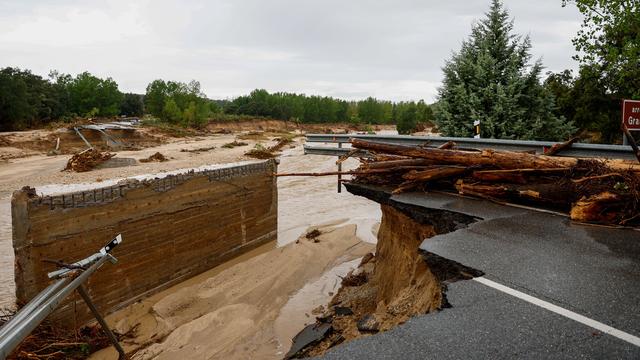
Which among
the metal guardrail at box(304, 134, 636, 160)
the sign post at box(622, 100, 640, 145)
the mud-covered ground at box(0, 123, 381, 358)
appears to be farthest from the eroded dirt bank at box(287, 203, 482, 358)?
the sign post at box(622, 100, 640, 145)

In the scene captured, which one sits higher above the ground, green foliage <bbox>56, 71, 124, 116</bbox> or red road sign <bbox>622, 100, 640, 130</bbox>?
green foliage <bbox>56, 71, 124, 116</bbox>

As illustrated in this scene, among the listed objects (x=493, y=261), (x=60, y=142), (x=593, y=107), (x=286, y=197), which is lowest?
(x=286, y=197)

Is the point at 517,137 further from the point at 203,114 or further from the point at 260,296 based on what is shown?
the point at 203,114

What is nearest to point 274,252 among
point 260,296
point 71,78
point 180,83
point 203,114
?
point 260,296

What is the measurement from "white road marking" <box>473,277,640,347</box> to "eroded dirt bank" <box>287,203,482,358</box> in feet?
0.91

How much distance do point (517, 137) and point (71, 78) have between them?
96645 mm

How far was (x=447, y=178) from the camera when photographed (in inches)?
287

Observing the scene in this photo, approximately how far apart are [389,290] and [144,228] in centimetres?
530

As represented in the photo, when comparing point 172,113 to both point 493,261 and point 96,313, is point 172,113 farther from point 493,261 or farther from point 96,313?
point 493,261

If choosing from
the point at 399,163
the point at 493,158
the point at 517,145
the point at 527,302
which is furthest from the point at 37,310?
the point at 517,145

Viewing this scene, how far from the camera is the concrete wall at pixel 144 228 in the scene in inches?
276

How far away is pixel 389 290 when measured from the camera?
23.0ft

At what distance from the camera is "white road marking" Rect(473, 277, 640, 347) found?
2945 mm

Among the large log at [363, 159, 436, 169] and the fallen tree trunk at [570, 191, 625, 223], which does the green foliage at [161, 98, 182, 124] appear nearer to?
the large log at [363, 159, 436, 169]
